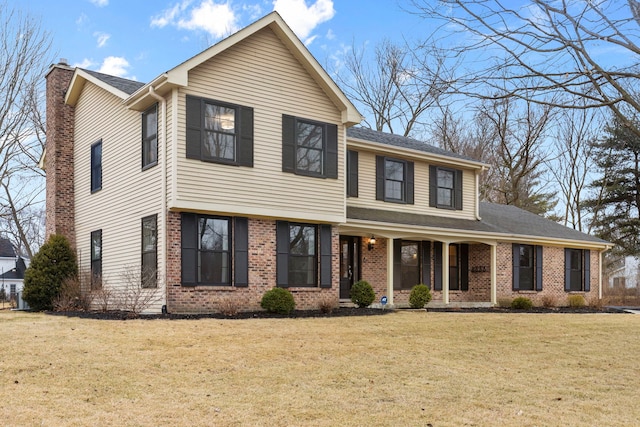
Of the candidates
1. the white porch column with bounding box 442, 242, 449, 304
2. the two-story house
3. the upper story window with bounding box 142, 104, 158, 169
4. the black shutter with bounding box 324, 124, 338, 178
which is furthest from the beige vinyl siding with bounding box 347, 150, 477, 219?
the upper story window with bounding box 142, 104, 158, 169

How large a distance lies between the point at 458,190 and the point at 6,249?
46.6m

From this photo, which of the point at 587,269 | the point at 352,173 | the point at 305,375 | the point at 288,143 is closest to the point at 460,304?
the point at 352,173

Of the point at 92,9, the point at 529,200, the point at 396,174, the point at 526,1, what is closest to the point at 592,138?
the point at 529,200

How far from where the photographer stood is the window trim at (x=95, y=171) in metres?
17.0

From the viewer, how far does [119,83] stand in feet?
56.3

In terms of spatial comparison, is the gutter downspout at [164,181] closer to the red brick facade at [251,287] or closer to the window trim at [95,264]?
the red brick facade at [251,287]

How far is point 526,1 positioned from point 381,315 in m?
9.28

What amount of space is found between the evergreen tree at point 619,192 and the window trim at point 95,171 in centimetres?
3036

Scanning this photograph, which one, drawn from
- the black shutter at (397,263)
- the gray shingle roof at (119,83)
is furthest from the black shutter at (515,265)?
the gray shingle roof at (119,83)

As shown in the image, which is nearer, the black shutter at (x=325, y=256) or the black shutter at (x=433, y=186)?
the black shutter at (x=325, y=256)

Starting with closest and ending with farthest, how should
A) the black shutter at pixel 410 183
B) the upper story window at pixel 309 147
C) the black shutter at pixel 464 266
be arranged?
the upper story window at pixel 309 147, the black shutter at pixel 410 183, the black shutter at pixel 464 266

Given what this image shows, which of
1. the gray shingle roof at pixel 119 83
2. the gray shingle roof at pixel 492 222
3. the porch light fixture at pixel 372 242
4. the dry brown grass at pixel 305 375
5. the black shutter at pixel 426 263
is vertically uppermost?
the gray shingle roof at pixel 119 83

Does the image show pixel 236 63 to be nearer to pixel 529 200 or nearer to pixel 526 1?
pixel 526 1

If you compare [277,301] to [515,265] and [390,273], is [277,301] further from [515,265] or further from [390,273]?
[515,265]
